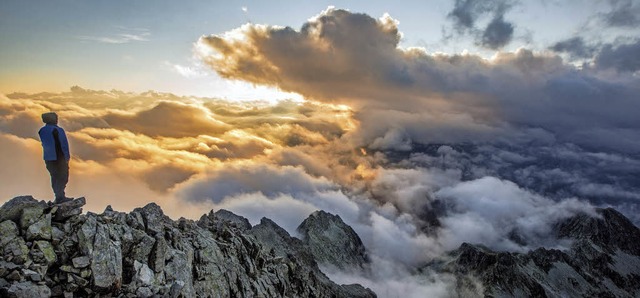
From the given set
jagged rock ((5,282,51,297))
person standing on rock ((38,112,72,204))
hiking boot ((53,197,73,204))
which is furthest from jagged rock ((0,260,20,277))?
person standing on rock ((38,112,72,204))

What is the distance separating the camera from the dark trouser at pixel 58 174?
2866cm

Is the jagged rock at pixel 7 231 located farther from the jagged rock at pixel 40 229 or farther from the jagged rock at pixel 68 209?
the jagged rock at pixel 68 209

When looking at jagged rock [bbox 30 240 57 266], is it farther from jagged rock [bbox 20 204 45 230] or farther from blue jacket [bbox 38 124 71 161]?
blue jacket [bbox 38 124 71 161]

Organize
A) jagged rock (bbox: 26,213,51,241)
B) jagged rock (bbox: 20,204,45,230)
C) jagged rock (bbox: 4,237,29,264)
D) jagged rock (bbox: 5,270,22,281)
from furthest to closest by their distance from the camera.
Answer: jagged rock (bbox: 20,204,45,230), jagged rock (bbox: 26,213,51,241), jagged rock (bbox: 4,237,29,264), jagged rock (bbox: 5,270,22,281)

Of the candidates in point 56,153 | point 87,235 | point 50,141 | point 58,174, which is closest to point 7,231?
point 87,235

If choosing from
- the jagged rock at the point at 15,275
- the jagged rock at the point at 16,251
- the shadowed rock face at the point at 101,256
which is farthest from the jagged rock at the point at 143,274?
the jagged rock at the point at 15,275

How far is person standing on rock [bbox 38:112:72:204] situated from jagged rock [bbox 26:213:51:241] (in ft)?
9.11

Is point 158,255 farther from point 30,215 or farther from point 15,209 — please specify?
point 15,209

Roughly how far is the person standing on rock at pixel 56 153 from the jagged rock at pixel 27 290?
27.3 feet

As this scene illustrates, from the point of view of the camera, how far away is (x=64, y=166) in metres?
29.2

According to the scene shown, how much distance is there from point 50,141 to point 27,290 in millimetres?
10509

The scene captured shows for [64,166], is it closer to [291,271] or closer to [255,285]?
[255,285]

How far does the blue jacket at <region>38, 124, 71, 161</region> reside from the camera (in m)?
27.5

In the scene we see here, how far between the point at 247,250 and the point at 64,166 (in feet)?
102
